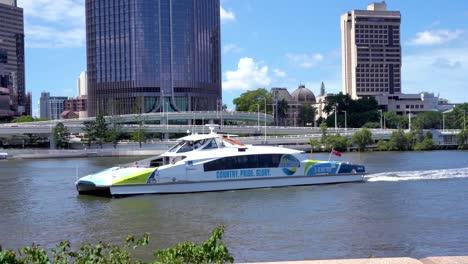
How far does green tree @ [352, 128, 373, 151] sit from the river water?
72893 mm

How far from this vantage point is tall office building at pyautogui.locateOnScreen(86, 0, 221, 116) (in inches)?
7407

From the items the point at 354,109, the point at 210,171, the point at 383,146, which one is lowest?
the point at 383,146

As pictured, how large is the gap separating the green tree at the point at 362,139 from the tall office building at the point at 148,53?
7864 centimetres

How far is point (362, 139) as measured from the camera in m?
122

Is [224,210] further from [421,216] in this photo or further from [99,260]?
[99,260]

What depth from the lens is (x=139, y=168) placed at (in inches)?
1698

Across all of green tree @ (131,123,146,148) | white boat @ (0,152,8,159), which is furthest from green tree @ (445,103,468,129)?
white boat @ (0,152,8,159)

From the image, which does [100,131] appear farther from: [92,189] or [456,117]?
[456,117]

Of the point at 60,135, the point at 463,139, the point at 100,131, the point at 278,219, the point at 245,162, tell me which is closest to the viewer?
the point at 278,219

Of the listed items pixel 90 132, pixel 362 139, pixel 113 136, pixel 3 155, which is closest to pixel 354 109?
pixel 362 139

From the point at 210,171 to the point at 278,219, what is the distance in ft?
41.8

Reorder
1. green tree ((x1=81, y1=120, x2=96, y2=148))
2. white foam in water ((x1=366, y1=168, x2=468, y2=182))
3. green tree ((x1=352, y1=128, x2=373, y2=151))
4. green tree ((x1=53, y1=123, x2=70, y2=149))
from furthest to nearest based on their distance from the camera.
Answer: green tree ((x1=81, y1=120, x2=96, y2=148))
green tree ((x1=53, y1=123, x2=70, y2=149))
green tree ((x1=352, y1=128, x2=373, y2=151))
white foam in water ((x1=366, y1=168, x2=468, y2=182))

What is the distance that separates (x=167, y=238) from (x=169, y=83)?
167241 mm

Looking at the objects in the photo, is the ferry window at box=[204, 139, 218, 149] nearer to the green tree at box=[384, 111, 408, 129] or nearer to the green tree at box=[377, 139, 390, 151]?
the green tree at box=[377, 139, 390, 151]
